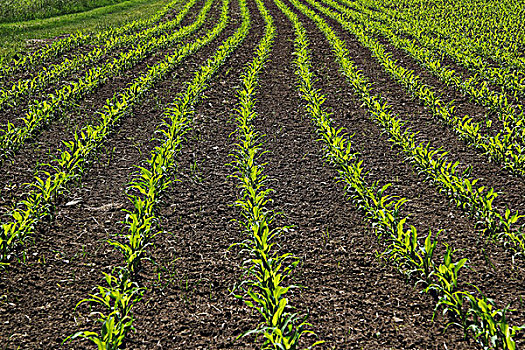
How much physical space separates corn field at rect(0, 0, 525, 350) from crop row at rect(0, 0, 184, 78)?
0.18m

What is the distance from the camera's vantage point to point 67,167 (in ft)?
18.1

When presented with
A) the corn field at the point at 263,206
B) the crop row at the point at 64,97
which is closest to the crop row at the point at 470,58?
the corn field at the point at 263,206

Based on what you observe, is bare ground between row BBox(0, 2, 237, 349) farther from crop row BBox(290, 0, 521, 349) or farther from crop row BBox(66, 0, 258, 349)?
crop row BBox(290, 0, 521, 349)

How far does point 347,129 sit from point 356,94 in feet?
6.54

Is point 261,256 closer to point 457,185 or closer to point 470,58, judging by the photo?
point 457,185

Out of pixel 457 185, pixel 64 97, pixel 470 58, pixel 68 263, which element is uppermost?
pixel 64 97

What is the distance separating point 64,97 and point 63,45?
18.3 feet

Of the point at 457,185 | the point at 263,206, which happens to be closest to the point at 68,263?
the point at 263,206

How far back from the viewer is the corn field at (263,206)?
3443 millimetres

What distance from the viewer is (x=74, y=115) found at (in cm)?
791

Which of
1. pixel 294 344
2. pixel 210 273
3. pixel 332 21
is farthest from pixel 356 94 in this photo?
pixel 332 21

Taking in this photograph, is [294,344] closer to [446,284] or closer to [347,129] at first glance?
[446,284]

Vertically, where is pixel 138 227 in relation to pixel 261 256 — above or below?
above

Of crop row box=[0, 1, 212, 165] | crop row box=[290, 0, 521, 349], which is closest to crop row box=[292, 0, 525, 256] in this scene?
crop row box=[290, 0, 521, 349]
